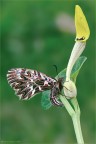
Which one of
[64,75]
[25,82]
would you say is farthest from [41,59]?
[25,82]

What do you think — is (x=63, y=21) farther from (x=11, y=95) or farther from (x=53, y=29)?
(x=11, y=95)

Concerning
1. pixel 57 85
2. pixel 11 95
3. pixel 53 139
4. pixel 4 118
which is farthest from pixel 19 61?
pixel 57 85

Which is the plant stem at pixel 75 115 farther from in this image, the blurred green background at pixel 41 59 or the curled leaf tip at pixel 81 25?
the blurred green background at pixel 41 59

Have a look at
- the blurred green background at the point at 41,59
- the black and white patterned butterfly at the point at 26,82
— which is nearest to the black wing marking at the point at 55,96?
the black and white patterned butterfly at the point at 26,82

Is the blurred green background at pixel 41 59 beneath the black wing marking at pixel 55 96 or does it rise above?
beneath

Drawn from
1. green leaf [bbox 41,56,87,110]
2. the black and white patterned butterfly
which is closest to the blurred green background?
green leaf [bbox 41,56,87,110]

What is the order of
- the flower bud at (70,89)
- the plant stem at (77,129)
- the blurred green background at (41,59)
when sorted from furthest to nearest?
the blurred green background at (41,59) → the flower bud at (70,89) → the plant stem at (77,129)

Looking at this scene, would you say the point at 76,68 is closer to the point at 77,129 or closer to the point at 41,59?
the point at 77,129
